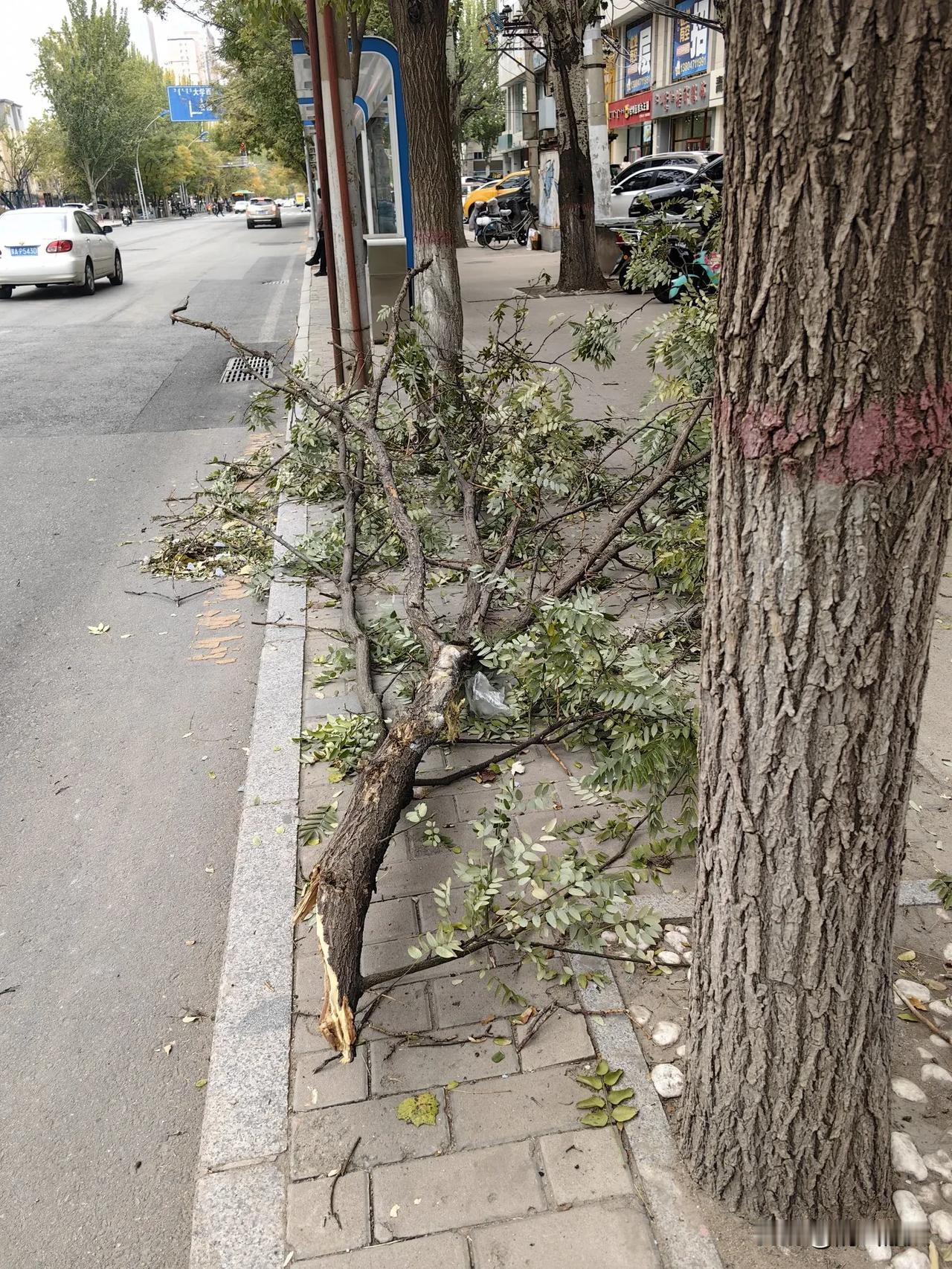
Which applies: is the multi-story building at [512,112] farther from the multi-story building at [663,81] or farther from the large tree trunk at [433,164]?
the large tree trunk at [433,164]

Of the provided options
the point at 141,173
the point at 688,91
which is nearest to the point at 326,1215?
the point at 688,91

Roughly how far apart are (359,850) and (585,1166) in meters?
0.96

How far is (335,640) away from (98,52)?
80575 mm

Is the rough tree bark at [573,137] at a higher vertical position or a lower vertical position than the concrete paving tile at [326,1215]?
higher

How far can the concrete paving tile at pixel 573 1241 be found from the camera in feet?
6.72

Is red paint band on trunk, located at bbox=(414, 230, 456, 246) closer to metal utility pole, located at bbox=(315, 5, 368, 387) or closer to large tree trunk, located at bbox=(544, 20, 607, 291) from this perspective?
metal utility pole, located at bbox=(315, 5, 368, 387)

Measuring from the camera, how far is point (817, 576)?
1.71 meters

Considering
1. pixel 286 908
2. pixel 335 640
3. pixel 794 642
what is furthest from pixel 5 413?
pixel 794 642

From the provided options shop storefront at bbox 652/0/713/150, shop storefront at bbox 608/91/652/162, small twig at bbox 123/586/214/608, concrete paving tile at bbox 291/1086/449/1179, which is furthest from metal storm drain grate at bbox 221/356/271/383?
shop storefront at bbox 608/91/652/162

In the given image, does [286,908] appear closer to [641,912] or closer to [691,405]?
[641,912]

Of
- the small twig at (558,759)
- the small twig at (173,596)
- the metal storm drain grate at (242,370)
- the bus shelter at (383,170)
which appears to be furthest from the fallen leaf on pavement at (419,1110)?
the metal storm drain grate at (242,370)

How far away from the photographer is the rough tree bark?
1573 cm

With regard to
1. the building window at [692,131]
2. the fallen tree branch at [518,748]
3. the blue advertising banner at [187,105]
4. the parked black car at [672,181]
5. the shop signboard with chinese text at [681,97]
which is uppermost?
the blue advertising banner at [187,105]

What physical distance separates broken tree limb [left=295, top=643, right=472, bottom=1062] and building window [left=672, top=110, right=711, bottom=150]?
33.2 metres
